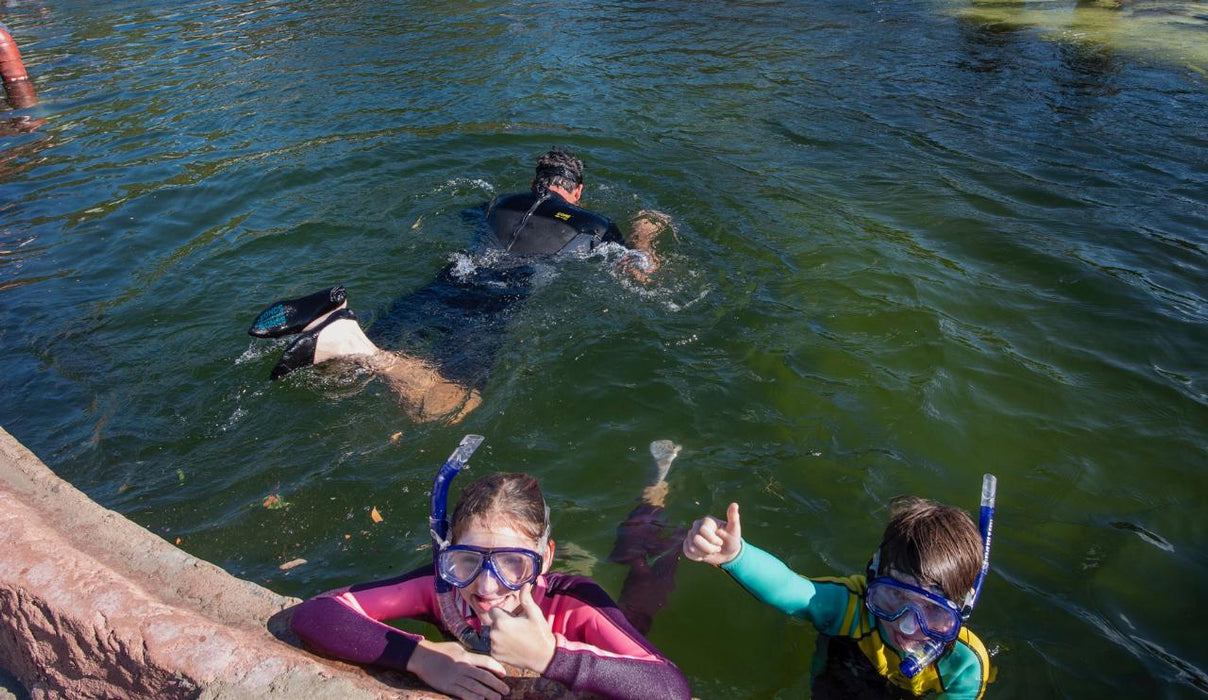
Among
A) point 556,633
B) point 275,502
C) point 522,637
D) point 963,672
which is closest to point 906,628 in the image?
point 963,672

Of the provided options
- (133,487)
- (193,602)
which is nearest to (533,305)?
(133,487)

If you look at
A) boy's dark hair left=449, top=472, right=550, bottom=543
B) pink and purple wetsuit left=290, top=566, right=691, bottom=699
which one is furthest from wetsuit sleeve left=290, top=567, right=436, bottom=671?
boy's dark hair left=449, top=472, right=550, bottom=543

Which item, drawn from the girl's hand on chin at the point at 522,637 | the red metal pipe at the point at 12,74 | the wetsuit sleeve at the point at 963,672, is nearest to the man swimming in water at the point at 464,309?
the girl's hand on chin at the point at 522,637

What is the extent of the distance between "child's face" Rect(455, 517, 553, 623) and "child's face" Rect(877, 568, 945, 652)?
112 centimetres

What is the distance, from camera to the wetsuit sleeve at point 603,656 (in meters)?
2.16

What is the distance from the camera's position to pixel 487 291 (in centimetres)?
511

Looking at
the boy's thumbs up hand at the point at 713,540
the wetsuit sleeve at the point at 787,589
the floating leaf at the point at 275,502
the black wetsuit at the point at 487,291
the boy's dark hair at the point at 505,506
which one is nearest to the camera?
the boy's dark hair at the point at 505,506

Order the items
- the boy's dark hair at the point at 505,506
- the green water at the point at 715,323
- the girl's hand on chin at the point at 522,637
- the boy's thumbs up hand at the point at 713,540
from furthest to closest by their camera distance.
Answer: the green water at the point at 715,323 → the boy's thumbs up hand at the point at 713,540 → the boy's dark hair at the point at 505,506 → the girl's hand on chin at the point at 522,637

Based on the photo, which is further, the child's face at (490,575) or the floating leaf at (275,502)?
the floating leaf at (275,502)

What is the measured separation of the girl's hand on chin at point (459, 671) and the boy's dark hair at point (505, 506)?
13.4 inches

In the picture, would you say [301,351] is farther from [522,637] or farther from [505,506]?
[522,637]

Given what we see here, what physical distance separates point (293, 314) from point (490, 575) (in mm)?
2431

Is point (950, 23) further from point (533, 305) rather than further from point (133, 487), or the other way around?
point (133, 487)

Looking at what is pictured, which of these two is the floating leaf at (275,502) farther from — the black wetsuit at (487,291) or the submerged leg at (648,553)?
the submerged leg at (648,553)
